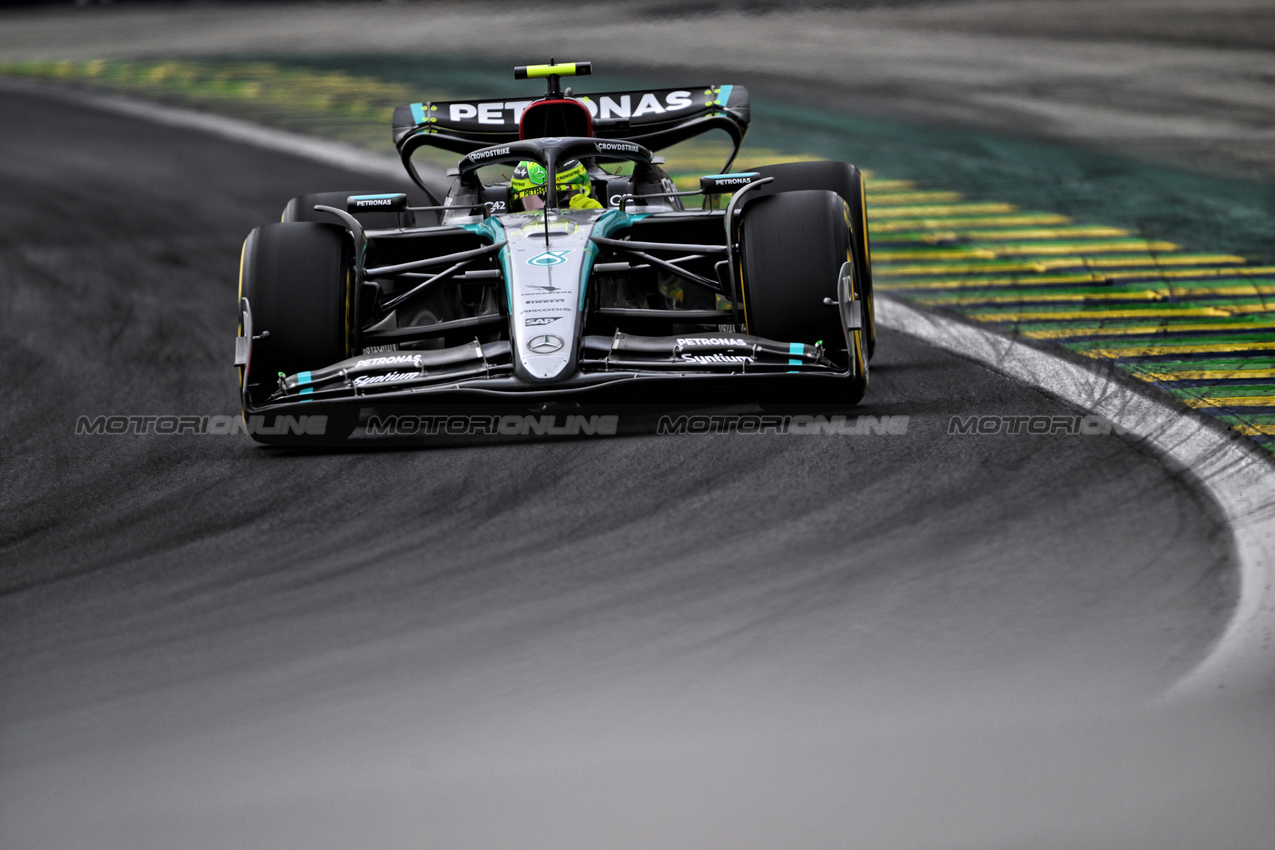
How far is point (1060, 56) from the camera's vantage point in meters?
21.6

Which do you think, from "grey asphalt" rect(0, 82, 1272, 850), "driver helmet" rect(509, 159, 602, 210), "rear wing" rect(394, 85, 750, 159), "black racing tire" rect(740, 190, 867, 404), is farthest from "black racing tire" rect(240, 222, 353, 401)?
"rear wing" rect(394, 85, 750, 159)

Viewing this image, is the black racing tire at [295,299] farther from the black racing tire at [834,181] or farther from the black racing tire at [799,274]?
the black racing tire at [834,181]

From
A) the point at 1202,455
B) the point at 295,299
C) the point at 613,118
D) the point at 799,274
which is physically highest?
the point at 613,118

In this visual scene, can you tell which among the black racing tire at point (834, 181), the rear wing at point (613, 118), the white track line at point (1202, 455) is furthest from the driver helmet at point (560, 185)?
the white track line at point (1202, 455)

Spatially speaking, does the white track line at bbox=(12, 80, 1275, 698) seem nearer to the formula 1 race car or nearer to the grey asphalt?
the grey asphalt

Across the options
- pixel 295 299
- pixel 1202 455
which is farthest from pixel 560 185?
pixel 1202 455

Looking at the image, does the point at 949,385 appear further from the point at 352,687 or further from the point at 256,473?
the point at 352,687

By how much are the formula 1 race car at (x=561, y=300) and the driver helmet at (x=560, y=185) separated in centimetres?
1

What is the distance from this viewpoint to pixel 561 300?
22.8 feet

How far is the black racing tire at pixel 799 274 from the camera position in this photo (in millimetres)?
6980

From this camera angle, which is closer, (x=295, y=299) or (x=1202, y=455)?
(x=1202, y=455)

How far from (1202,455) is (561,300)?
2.67m

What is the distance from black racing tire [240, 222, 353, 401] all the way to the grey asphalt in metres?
0.42

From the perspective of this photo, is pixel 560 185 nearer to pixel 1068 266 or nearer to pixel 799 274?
pixel 799 274
